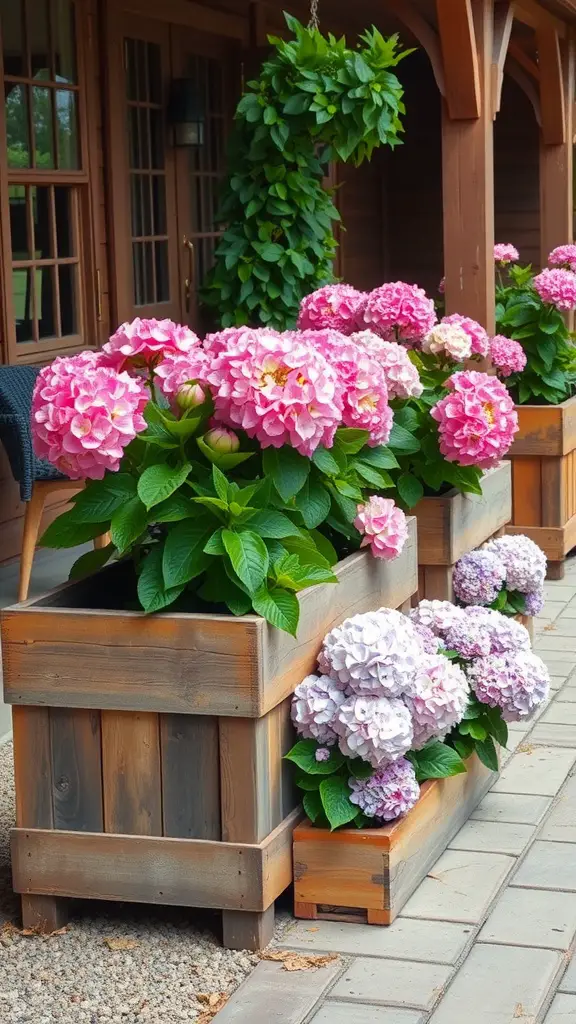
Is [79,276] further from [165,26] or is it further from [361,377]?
[361,377]

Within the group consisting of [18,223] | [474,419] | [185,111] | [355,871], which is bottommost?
[355,871]

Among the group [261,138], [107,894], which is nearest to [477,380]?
[107,894]

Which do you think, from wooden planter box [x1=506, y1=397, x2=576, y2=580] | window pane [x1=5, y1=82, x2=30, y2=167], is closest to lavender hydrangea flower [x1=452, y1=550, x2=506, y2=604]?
wooden planter box [x1=506, y1=397, x2=576, y2=580]

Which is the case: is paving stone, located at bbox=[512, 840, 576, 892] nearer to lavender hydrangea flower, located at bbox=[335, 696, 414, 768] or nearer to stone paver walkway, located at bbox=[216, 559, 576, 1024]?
stone paver walkway, located at bbox=[216, 559, 576, 1024]

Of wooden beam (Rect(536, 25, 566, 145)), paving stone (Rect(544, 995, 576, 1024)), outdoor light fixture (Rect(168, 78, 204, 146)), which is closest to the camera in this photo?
paving stone (Rect(544, 995, 576, 1024))

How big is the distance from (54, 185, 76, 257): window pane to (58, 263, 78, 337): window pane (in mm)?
72

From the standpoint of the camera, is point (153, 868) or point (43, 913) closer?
point (153, 868)

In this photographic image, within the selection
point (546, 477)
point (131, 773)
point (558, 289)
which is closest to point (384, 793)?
point (131, 773)

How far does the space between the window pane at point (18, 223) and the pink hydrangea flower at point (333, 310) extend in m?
2.22

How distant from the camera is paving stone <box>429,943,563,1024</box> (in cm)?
252

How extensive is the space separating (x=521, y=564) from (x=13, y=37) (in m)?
3.50

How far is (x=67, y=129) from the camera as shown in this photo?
664cm

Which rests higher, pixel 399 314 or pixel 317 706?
pixel 399 314

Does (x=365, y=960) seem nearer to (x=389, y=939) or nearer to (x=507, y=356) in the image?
(x=389, y=939)
